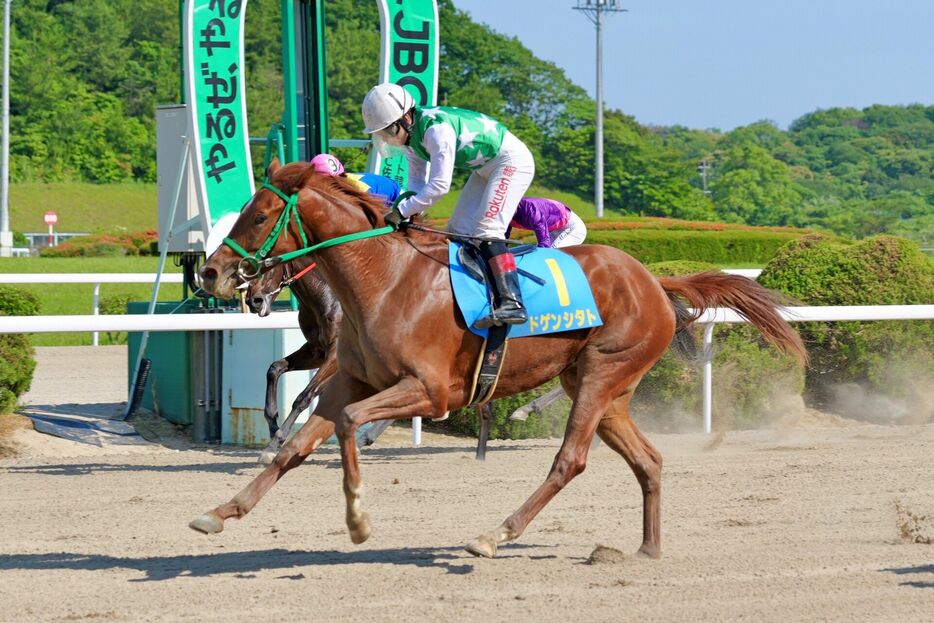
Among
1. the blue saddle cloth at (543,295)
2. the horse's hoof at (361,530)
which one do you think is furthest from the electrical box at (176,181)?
the horse's hoof at (361,530)

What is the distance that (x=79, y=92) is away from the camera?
50.9m

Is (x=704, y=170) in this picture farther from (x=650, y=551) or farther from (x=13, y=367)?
(x=650, y=551)

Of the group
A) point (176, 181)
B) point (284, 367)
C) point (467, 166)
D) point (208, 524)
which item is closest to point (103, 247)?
point (176, 181)

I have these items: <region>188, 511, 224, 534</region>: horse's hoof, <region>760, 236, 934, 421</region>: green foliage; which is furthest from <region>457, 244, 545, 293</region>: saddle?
<region>760, 236, 934, 421</region>: green foliage

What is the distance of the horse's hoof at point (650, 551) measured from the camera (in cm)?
463

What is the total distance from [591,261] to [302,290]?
2.41 meters

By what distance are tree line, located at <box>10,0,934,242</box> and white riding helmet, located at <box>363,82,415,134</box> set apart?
136 ft

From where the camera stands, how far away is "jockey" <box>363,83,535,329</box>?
15.1 ft

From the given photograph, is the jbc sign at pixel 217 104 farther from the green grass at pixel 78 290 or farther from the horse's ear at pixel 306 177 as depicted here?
the horse's ear at pixel 306 177

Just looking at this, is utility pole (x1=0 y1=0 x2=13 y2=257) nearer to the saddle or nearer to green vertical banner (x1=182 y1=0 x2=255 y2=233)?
green vertical banner (x1=182 y1=0 x2=255 y2=233)

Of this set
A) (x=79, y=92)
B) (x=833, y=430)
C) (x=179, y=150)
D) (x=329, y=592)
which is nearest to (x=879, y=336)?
(x=833, y=430)

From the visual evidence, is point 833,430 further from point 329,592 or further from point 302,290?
point 329,592

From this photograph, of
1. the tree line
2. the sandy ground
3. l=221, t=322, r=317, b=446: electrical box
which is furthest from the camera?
the tree line

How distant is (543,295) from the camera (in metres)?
4.79
